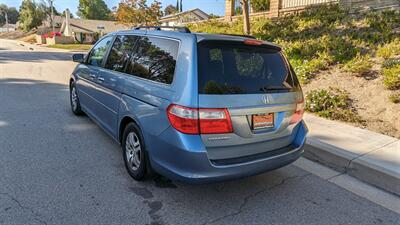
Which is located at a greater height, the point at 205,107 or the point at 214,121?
the point at 205,107

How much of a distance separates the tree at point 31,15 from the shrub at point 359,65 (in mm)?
86567

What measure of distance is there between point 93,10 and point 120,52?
9775cm

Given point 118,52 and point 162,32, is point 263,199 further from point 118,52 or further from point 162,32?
point 118,52

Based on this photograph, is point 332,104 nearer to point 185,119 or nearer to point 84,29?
point 185,119

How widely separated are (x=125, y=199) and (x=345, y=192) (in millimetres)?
2520

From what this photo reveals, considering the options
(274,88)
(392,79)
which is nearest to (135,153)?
(274,88)

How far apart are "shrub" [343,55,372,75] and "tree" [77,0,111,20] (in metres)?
91.7

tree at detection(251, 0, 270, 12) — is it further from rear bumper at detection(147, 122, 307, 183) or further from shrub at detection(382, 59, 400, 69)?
rear bumper at detection(147, 122, 307, 183)

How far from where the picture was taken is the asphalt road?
9.79ft

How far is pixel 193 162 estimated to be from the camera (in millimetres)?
2805

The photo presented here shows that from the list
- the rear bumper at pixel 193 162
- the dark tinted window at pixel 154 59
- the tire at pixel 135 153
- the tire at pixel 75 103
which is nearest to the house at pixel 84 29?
the tire at pixel 75 103

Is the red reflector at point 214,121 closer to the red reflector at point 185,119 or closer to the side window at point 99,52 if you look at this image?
the red reflector at point 185,119

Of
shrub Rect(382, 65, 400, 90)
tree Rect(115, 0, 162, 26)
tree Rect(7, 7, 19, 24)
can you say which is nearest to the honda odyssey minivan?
shrub Rect(382, 65, 400, 90)

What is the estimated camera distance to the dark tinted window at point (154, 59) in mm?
3179
